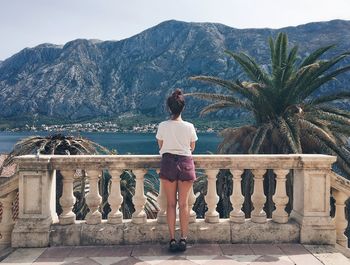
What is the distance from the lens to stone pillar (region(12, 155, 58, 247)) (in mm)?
5211

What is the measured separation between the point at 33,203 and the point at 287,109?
9088mm

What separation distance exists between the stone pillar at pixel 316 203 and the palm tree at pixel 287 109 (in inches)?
203

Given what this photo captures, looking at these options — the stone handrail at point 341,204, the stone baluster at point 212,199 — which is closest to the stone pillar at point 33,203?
the stone baluster at point 212,199

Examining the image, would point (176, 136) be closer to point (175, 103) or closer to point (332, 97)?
point (175, 103)

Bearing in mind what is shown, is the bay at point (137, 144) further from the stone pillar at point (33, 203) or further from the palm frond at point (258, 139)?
the stone pillar at point (33, 203)

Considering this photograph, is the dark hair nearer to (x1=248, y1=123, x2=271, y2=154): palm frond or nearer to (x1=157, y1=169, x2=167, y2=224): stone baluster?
(x1=157, y1=169, x2=167, y2=224): stone baluster

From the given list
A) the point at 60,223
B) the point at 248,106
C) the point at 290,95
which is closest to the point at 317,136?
the point at 290,95

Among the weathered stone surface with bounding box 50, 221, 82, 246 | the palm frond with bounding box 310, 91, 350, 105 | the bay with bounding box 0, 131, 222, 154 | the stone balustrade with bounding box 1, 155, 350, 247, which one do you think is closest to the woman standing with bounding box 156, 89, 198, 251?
the stone balustrade with bounding box 1, 155, 350, 247

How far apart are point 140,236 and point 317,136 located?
314 inches

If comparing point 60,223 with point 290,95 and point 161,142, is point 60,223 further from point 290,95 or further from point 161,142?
point 290,95

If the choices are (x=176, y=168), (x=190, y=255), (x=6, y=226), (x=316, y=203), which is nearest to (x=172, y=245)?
(x=190, y=255)

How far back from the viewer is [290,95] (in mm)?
12211

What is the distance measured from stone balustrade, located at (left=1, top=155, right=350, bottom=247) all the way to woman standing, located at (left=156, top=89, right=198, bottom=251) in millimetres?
416

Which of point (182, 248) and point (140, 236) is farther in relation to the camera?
point (140, 236)
